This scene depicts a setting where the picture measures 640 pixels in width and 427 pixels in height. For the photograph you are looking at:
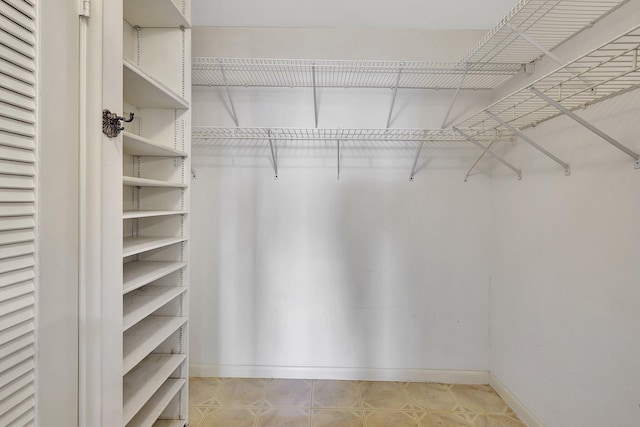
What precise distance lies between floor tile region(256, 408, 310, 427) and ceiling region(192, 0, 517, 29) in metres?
2.37

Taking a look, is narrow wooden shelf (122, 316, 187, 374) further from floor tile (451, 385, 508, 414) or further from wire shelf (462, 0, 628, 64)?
wire shelf (462, 0, 628, 64)

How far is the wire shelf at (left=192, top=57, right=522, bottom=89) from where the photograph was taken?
1.67 m

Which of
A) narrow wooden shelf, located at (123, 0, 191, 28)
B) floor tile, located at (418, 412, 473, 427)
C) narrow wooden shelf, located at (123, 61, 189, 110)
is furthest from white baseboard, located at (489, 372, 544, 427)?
narrow wooden shelf, located at (123, 0, 191, 28)

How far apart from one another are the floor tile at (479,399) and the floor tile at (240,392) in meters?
1.26

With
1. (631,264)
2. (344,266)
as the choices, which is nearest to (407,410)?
(344,266)

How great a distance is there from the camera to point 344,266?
1968 millimetres

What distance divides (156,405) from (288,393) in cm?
80

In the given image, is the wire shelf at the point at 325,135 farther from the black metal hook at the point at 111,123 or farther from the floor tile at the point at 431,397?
the floor tile at the point at 431,397

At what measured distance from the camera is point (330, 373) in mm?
1953

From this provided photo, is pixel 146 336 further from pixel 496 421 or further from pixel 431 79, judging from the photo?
pixel 431 79

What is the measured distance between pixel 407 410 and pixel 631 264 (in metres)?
1.33

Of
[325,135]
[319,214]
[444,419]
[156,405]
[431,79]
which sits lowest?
[444,419]

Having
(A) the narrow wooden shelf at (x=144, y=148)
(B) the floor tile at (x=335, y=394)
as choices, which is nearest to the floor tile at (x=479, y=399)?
(B) the floor tile at (x=335, y=394)

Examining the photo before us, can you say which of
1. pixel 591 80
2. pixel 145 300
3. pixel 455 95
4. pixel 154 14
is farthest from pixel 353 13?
pixel 145 300
